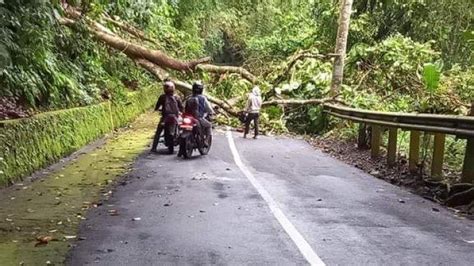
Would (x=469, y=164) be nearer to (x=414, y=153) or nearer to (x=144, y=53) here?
(x=414, y=153)

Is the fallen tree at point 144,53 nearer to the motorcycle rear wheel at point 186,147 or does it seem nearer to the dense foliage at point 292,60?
the dense foliage at point 292,60

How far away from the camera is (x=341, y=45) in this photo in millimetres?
21188

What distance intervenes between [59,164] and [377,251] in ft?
26.9

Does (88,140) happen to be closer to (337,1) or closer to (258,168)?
(258,168)

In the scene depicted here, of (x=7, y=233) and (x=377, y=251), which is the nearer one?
(x=377, y=251)

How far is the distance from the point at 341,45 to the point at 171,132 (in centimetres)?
862

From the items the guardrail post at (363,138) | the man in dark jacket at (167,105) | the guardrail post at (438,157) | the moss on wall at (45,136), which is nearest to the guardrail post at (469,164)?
the guardrail post at (438,157)

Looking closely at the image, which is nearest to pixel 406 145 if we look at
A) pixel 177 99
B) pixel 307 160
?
pixel 307 160

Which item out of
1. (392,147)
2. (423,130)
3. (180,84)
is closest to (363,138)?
(392,147)

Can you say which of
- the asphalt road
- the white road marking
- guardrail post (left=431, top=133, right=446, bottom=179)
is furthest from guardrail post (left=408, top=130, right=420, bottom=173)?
the white road marking

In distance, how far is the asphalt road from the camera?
6.06 m

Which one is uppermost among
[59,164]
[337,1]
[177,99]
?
[337,1]

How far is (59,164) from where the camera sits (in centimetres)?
1255

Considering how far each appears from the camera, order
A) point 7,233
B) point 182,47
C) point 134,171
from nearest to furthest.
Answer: point 7,233 → point 134,171 → point 182,47
